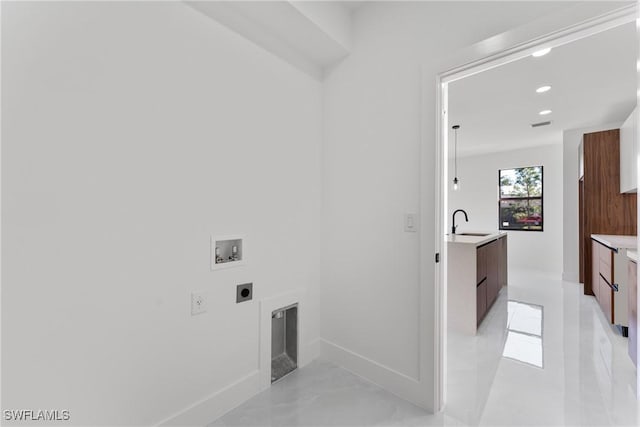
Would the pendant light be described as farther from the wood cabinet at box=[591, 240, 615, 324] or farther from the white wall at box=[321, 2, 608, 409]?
the white wall at box=[321, 2, 608, 409]

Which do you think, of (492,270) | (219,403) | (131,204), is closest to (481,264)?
(492,270)

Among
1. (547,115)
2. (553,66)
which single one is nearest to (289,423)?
(553,66)

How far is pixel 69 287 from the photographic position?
1158 millimetres

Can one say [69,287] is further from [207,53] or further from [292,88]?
[292,88]

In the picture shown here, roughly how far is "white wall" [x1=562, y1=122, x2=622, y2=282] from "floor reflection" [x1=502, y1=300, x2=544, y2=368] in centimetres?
201

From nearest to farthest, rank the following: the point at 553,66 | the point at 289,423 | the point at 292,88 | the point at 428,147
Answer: the point at 289,423 < the point at 428,147 < the point at 292,88 < the point at 553,66

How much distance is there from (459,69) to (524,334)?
101 inches

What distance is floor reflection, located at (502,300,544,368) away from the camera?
7.59 ft

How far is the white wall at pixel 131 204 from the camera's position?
1077mm

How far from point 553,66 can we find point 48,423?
418cm

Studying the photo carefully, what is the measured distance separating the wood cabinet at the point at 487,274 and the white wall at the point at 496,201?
236cm

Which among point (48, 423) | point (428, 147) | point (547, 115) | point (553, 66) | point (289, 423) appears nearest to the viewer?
point (48, 423)

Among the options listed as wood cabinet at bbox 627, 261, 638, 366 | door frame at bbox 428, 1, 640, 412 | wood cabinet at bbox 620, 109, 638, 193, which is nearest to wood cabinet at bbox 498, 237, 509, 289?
wood cabinet at bbox 620, 109, 638, 193

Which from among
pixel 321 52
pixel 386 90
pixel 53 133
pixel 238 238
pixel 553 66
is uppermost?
pixel 553 66
